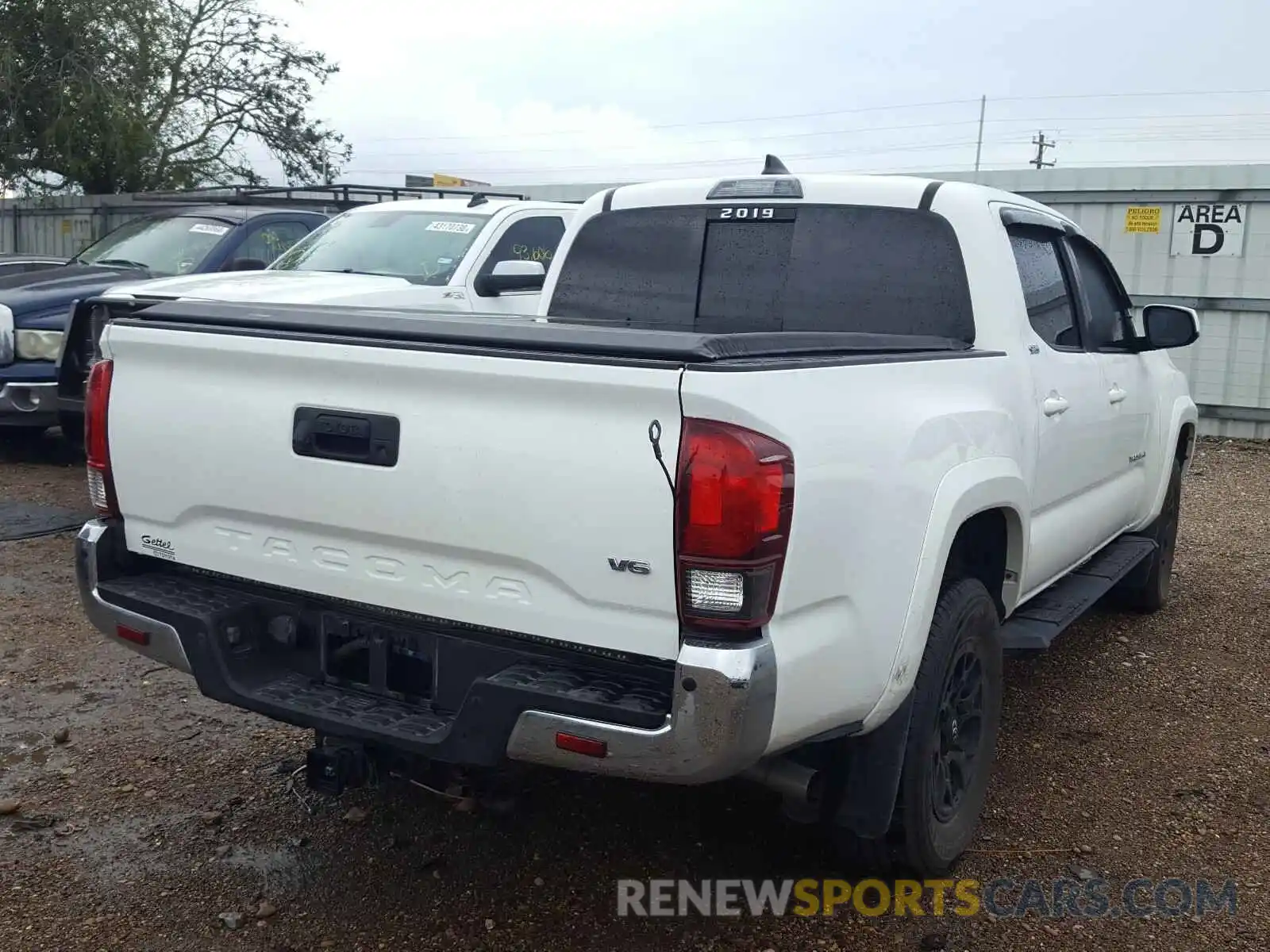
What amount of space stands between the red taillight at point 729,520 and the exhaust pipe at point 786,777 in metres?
0.61

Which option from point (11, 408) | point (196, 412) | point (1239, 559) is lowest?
point (1239, 559)

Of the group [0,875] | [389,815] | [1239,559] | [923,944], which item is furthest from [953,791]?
[1239,559]

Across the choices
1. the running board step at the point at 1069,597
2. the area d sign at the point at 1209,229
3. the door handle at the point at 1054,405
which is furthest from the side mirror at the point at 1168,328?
the area d sign at the point at 1209,229

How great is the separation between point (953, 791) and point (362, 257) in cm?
541

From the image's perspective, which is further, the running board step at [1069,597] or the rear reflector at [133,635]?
the running board step at [1069,597]

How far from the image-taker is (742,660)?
2516mm

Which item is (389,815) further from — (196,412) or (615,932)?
(196,412)

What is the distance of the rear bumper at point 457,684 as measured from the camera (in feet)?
8.34

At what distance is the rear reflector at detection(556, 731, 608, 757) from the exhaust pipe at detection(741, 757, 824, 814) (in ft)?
1.72

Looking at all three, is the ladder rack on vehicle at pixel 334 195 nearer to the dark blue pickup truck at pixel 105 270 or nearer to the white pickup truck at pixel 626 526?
the dark blue pickup truck at pixel 105 270

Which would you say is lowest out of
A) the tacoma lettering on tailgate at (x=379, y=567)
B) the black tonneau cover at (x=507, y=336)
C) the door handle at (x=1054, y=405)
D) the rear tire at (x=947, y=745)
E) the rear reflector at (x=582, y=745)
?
the rear tire at (x=947, y=745)

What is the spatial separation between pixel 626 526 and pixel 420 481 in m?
0.54

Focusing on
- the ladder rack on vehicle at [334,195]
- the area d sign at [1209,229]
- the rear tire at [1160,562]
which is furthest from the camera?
the area d sign at [1209,229]

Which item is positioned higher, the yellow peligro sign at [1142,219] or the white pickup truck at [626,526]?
the yellow peligro sign at [1142,219]
